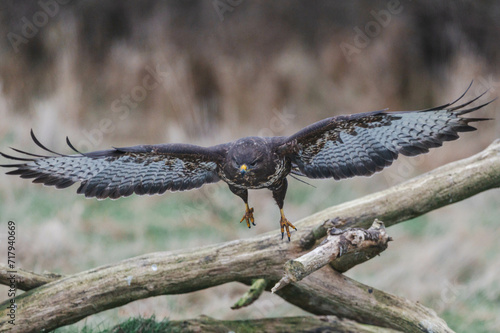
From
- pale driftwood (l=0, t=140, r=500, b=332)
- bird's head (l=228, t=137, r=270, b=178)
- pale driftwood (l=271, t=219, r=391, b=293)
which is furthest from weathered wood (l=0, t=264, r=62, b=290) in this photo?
pale driftwood (l=271, t=219, r=391, b=293)

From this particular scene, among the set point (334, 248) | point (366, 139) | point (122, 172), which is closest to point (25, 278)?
point (122, 172)

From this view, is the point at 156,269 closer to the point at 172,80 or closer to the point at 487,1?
the point at 172,80

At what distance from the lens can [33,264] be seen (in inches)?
240

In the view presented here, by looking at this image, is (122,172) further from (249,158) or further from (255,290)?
(255,290)

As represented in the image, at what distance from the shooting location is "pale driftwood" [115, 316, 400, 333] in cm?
398

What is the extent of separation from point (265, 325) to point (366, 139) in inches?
67.0

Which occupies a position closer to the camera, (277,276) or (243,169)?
(243,169)

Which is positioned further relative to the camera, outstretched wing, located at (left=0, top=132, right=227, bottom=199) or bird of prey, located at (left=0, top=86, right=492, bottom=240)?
outstretched wing, located at (left=0, top=132, right=227, bottom=199)

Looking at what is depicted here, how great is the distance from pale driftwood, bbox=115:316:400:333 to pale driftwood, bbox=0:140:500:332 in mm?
94

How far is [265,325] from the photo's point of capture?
161 inches

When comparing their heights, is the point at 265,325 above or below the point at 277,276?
below

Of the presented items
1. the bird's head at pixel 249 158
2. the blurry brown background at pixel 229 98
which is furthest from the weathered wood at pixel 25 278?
the blurry brown background at pixel 229 98

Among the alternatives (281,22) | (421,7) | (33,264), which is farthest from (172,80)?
(421,7)

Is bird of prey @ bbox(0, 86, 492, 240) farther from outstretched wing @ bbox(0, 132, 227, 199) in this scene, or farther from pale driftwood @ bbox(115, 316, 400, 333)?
pale driftwood @ bbox(115, 316, 400, 333)
